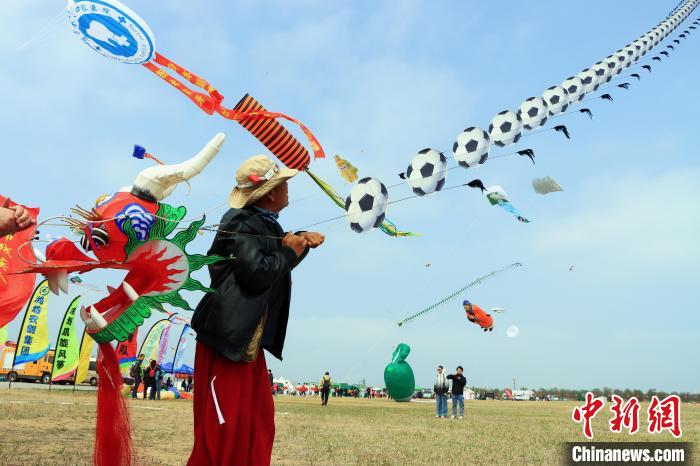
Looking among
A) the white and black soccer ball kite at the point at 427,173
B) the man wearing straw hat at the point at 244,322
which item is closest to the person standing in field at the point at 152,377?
the white and black soccer ball kite at the point at 427,173

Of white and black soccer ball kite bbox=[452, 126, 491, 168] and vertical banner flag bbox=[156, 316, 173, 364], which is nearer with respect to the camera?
white and black soccer ball kite bbox=[452, 126, 491, 168]

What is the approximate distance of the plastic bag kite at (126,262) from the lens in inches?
155

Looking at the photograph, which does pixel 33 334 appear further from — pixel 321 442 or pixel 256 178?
pixel 256 178

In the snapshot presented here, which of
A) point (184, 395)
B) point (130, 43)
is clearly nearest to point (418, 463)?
point (130, 43)

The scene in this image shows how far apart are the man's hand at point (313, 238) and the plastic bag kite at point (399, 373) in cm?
1881

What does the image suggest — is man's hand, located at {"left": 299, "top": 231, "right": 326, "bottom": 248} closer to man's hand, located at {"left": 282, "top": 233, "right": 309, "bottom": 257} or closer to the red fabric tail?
man's hand, located at {"left": 282, "top": 233, "right": 309, "bottom": 257}

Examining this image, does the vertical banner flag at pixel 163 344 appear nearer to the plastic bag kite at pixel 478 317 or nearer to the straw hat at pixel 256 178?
the plastic bag kite at pixel 478 317

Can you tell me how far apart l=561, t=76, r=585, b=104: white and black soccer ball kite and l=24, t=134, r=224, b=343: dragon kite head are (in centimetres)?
857

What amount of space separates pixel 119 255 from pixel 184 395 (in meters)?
24.5

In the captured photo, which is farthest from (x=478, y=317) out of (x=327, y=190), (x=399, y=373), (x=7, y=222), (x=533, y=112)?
(x=7, y=222)

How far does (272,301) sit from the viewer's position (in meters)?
→ 4.24

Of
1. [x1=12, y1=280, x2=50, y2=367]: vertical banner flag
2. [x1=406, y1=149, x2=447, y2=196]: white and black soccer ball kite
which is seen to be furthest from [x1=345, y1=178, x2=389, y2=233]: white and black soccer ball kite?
[x1=12, y1=280, x2=50, y2=367]: vertical banner flag

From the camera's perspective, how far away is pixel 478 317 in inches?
856

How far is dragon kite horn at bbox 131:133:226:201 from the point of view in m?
4.14
